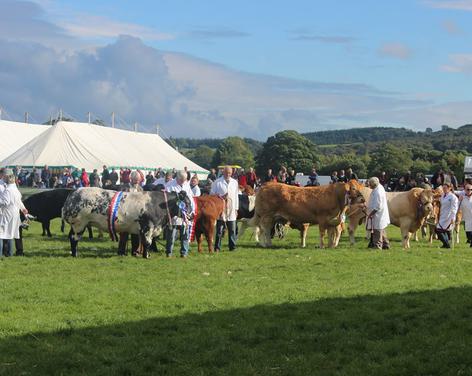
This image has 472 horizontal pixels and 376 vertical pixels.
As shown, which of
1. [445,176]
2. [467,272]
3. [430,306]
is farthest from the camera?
[445,176]

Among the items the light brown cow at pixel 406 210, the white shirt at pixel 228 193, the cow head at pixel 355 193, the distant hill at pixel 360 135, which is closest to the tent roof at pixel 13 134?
the white shirt at pixel 228 193

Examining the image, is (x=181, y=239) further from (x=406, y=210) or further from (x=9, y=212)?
(x=406, y=210)

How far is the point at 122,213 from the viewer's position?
16547 millimetres

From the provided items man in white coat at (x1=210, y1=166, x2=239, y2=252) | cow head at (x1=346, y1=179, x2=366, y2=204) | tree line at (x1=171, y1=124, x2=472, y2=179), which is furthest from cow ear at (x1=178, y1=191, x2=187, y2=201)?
tree line at (x1=171, y1=124, x2=472, y2=179)

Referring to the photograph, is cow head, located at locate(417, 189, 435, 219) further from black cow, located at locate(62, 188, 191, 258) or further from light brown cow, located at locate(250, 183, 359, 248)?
black cow, located at locate(62, 188, 191, 258)

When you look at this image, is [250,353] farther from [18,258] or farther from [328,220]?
[328,220]

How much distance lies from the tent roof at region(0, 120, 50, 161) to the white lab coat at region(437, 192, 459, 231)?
42.6 meters

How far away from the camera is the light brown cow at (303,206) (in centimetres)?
1970

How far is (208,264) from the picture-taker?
51.4ft

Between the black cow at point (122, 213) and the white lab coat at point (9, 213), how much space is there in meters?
1.17

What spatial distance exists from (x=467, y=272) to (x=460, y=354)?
6.83 meters

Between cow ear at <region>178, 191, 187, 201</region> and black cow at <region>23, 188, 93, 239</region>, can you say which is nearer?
cow ear at <region>178, 191, 187, 201</region>

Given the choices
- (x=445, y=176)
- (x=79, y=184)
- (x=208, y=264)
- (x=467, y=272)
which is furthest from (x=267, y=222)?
(x=79, y=184)

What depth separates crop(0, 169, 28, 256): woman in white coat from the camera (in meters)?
16.7
